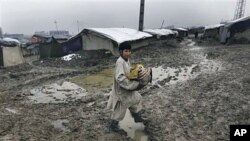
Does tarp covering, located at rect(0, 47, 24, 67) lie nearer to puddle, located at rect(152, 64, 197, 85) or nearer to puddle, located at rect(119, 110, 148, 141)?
puddle, located at rect(152, 64, 197, 85)

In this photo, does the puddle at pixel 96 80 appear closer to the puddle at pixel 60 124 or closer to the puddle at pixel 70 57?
the puddle at pixel 60 124

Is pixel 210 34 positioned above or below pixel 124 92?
below

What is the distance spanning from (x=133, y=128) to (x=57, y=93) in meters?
4.14

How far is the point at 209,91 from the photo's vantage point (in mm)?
8391

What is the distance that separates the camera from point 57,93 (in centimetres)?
955

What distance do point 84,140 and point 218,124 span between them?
2.63m

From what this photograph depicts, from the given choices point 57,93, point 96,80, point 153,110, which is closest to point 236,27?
point 96,80

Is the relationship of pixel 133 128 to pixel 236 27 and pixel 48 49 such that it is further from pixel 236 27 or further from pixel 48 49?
pixel 236 27

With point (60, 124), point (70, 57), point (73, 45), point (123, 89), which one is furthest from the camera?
point (73, 45)

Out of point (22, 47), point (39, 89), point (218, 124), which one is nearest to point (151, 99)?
point (218, 124)

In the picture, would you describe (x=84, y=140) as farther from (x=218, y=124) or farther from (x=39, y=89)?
(x=39, y=89)

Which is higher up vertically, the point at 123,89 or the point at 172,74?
the point at 123,89

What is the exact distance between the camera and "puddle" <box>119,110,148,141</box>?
570 cm

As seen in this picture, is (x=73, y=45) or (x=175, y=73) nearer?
(x=175, y=73)
